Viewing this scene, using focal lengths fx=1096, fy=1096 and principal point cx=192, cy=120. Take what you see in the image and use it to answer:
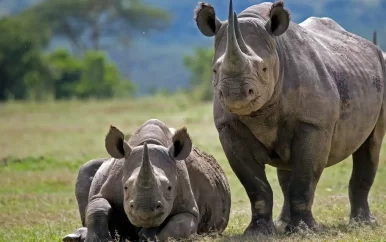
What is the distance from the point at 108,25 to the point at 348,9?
41.0m

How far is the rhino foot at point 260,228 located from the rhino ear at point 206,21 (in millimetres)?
1956

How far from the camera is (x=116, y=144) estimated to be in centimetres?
1043

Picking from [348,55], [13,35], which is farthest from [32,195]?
[13,35]

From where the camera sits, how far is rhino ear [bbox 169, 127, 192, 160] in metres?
10.5

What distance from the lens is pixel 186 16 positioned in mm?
168875

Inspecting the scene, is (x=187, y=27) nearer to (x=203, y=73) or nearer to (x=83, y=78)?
(x=203, y=73)

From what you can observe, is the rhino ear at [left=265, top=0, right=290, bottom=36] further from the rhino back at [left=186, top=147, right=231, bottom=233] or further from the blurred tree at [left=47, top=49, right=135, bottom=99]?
the blurred tree at [left=47, top=49, right=135, bottom=99]

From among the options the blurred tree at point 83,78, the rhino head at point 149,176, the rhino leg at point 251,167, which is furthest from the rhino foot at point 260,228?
the blurred tree at point 83,78

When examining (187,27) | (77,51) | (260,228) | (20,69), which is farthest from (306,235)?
(187,27)

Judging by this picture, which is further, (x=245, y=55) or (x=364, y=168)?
(x=364, y=168)

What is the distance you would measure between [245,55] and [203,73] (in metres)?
52.6

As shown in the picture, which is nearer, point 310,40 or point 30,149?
point 310,40

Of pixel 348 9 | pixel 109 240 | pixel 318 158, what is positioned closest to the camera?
pixel 109 240

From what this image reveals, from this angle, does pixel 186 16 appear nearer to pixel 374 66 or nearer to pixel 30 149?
pixel 30 149
